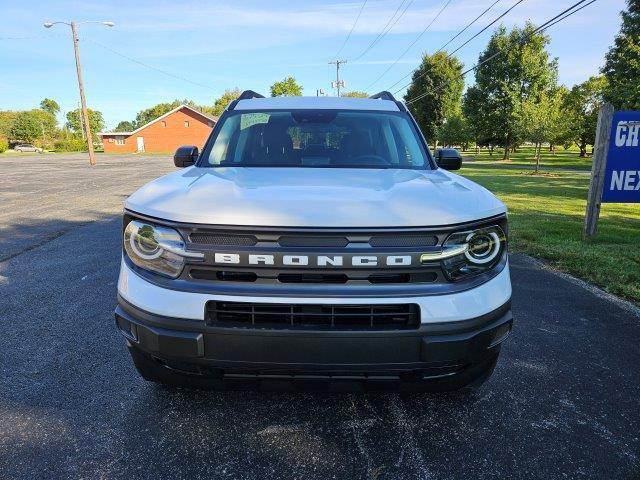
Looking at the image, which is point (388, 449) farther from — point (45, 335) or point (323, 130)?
point (45, 335)

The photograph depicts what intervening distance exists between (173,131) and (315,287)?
66807 mm

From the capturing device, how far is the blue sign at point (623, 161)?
22.1 ft

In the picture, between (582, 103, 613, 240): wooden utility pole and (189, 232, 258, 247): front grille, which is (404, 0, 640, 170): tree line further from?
(189, 232, 258, 247): front grille

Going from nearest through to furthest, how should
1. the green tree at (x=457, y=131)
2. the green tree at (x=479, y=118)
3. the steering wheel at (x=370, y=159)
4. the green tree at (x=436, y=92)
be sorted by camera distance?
the steering wheel at (x=370, y=159) → the green tree at (x=479, y=118) → the green tree at (x=457, y=131) → the green tree at (x=436, y=92)

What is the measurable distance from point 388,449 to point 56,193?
47.7ft

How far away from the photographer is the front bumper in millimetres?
1912

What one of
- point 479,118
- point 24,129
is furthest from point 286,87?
point 24,129

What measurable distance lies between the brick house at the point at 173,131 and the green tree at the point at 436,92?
27860 mm

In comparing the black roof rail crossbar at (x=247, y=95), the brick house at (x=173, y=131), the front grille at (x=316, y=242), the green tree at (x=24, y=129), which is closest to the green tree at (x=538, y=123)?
the black roof rail crossbar at (x=247, y=95)

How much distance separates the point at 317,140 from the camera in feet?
11.3

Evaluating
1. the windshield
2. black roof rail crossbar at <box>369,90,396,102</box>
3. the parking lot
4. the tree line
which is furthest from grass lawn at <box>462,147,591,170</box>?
the parking lot

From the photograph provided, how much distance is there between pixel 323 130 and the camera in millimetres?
3529

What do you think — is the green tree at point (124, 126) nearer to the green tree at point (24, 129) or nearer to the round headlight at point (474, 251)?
the green tree at point (24, 129)

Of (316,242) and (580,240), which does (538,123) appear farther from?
(316,242)
